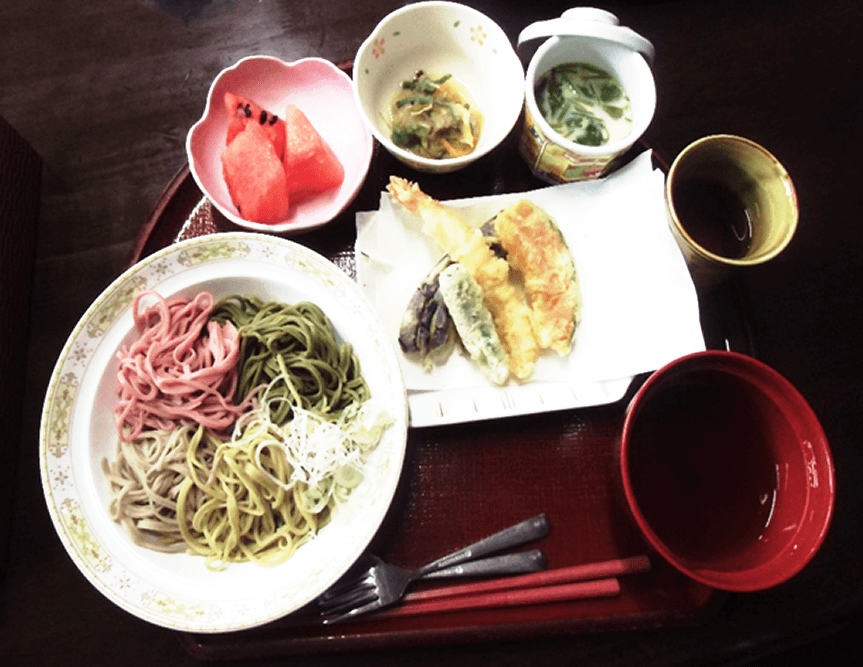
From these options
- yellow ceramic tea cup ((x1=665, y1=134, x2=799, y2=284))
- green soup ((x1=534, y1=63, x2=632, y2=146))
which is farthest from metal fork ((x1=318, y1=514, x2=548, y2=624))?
green soup ((x1=534, y1=63, x2=632, y2=146))

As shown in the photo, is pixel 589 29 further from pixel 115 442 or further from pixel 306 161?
pixel 115 442

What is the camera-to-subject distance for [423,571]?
52.2 inches

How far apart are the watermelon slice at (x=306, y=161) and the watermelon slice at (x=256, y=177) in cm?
4

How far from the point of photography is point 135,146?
5.87ft

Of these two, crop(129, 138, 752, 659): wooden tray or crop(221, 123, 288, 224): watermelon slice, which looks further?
crop(221, 123, 288, 224): watermelon slice

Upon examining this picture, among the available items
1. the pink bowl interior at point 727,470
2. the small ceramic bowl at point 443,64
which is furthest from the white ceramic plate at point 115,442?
the pink bowl interior at point 727,470

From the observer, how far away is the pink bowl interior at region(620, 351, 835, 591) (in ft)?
3.71

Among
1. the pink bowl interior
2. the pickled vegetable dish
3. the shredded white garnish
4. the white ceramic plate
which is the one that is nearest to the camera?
the pink bowl interior

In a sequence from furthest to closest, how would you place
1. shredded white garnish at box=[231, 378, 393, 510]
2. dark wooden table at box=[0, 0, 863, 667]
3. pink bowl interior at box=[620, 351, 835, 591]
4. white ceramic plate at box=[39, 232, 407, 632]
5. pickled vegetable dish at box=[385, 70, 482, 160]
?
pickled vegetable dish at box=[385, 70, 482, 160] → dark wooden table at box=[0, 0, 863, 667] → shredded white garnish at box=[231, 378, 393, 510] → white ceramic plate at box=[39, 232, 407, 632] → pink bowl interior at box=[620, 351, 835, 591]

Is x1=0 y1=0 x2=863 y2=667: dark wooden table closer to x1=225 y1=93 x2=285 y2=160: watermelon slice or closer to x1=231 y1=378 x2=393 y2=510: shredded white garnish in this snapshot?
x1=225 y1=93 x2=285 y2=160: watermelon slice

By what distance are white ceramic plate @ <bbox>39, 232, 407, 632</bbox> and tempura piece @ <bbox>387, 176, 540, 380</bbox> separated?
280mm

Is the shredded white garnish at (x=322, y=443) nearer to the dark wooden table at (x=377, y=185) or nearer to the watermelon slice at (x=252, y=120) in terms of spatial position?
the dark wooden table at (x=377, y=185)

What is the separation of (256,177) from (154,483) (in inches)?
31.5

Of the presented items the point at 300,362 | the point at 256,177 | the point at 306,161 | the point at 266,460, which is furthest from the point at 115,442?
the point at 306,161
